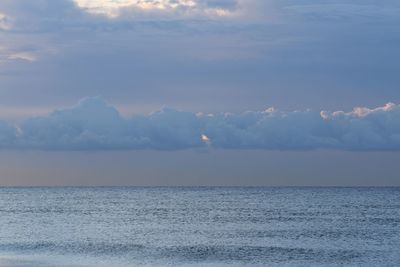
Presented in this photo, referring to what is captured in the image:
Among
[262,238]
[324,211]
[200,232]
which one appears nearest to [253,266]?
[262,238]

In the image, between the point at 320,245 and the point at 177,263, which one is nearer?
the point at 177,263

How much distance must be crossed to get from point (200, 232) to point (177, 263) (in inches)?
974

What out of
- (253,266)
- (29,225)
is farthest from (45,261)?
(29,225)

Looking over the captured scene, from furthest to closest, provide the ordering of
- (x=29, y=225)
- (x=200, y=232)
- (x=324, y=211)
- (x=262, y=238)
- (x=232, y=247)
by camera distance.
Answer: (x=324, y=211) < (x=29, y=225) < (x=200, y=232) < (x=262, y=238) < (x=232, y=247)

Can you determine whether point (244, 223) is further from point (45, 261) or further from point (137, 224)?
point (45, 261)

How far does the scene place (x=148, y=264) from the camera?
5238cm

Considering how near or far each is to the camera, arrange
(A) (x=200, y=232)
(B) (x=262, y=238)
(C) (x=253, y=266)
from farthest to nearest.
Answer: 1. (A) (x=200, y=232)
2. (B) (x=262, y=238)
3. (C) (x=253, y=266)

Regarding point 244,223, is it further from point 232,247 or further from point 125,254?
point 125,254

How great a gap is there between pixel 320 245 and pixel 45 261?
24.9m

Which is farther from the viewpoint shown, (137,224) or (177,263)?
(137,224)

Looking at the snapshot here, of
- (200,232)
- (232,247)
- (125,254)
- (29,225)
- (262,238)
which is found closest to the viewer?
(125,254)

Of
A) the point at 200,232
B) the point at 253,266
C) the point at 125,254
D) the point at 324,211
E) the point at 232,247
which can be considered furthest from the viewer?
the point at 324,211

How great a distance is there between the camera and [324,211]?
381ft

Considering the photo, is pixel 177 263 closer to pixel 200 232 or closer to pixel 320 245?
pixel 320 245
